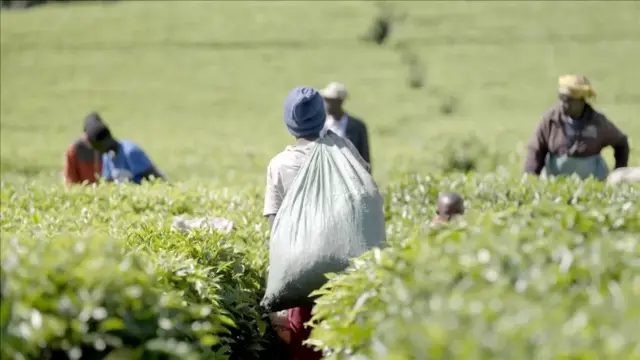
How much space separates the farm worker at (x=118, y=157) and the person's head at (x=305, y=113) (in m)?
4.37

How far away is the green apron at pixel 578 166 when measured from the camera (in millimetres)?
9062

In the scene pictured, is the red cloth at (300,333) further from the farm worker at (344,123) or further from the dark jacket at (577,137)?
the farm worker at (344,123)

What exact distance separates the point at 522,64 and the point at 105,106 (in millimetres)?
12833

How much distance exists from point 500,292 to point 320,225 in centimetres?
193

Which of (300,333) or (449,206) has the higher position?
(449,206)

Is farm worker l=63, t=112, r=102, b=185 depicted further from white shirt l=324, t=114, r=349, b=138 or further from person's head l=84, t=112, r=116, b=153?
white shirt l=324, t=114, r=349, b=138

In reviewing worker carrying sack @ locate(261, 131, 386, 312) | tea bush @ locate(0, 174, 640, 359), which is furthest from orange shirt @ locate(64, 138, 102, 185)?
tea bush @ locate(0, 174, 640, 359)

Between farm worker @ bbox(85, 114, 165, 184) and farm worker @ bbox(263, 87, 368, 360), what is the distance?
427 centimetres

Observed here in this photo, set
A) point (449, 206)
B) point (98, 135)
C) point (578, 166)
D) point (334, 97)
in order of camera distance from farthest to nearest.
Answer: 1. point (334, 97)
2. point (98, 135)
3. point (578, 166)
4. point (449, 206)

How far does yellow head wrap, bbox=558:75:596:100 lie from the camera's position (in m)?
8.50

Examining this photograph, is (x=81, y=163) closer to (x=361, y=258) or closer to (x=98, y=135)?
Result: (x=98, y=135)

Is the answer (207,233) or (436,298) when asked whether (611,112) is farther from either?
(436,298)

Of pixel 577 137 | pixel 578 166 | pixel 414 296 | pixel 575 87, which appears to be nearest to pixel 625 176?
pixel 578 166

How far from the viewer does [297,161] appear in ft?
18.2
